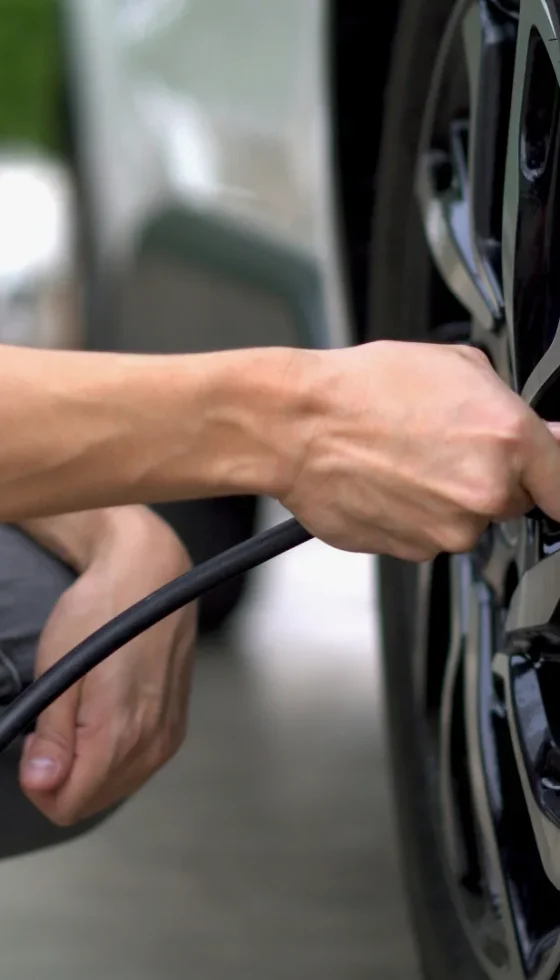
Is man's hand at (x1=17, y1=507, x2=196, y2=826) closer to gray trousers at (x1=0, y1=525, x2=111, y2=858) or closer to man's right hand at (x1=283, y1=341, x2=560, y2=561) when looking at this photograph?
gray trousers at (x1=0, y1=525, x2=111, y2=858)

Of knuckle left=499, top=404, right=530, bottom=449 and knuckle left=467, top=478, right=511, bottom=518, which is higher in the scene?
knuckle left=499, top=404, right=530, bottom=449

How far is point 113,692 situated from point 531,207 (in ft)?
1.61

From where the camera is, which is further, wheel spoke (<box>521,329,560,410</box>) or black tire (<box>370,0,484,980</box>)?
black tire (<box>370,0,484,980</box>)

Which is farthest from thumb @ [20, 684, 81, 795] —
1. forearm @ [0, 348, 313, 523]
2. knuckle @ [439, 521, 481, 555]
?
knuckle @ [439, 521, 481, 555]

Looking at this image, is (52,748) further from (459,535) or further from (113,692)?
(459,535)

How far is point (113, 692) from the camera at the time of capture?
3.51 ft

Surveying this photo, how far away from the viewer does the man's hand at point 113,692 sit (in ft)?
3.42

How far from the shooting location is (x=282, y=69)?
1.72 m

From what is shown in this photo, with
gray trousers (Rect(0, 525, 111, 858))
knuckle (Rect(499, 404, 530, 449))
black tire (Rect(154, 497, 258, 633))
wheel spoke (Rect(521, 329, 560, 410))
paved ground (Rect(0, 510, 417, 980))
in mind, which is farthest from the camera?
black tire (Rect(154, 497, 258, 633))

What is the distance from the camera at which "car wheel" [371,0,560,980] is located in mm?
1047

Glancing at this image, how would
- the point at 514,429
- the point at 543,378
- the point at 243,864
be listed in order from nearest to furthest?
1. the point at 514,429
2. the point at 543,378
3. the point at 243,864

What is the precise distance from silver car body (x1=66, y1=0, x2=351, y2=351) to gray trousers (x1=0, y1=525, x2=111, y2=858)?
0.58 m

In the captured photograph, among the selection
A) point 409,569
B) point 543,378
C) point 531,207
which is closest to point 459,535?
point 543,378

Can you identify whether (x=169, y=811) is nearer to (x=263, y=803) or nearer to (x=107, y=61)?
(x=263, y=803)
